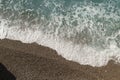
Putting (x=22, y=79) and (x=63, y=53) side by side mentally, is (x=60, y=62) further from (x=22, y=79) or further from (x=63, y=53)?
(x=22, y=79)

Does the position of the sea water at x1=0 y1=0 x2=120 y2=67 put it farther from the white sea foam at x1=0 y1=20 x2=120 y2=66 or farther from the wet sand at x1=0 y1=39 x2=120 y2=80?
the wet sand at x1=0 y1=39 x2=120 y2=80

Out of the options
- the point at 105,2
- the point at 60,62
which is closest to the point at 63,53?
the point at 60,62

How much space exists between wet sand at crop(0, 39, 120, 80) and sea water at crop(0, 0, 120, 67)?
0.34 meters

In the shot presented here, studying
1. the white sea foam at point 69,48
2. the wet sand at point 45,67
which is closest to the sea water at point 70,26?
the white sea foam at point 69,48

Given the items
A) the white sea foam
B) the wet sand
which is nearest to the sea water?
the white sea foam

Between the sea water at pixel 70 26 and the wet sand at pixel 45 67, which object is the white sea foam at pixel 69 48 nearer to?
the sea water at pixel 70 26

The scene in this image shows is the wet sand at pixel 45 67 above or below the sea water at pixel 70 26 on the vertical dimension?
below

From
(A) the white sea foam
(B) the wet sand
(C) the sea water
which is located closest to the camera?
(B) the wet sand

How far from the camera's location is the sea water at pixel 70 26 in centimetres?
1195

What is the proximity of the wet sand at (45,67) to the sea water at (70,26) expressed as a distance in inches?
13.3

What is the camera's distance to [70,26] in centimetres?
1286

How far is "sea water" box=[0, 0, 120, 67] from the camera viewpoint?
12.0 meters

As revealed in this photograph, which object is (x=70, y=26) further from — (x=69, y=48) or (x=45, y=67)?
(x=45, y=67)

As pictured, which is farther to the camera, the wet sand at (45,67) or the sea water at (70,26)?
the sea water at (70,26)
